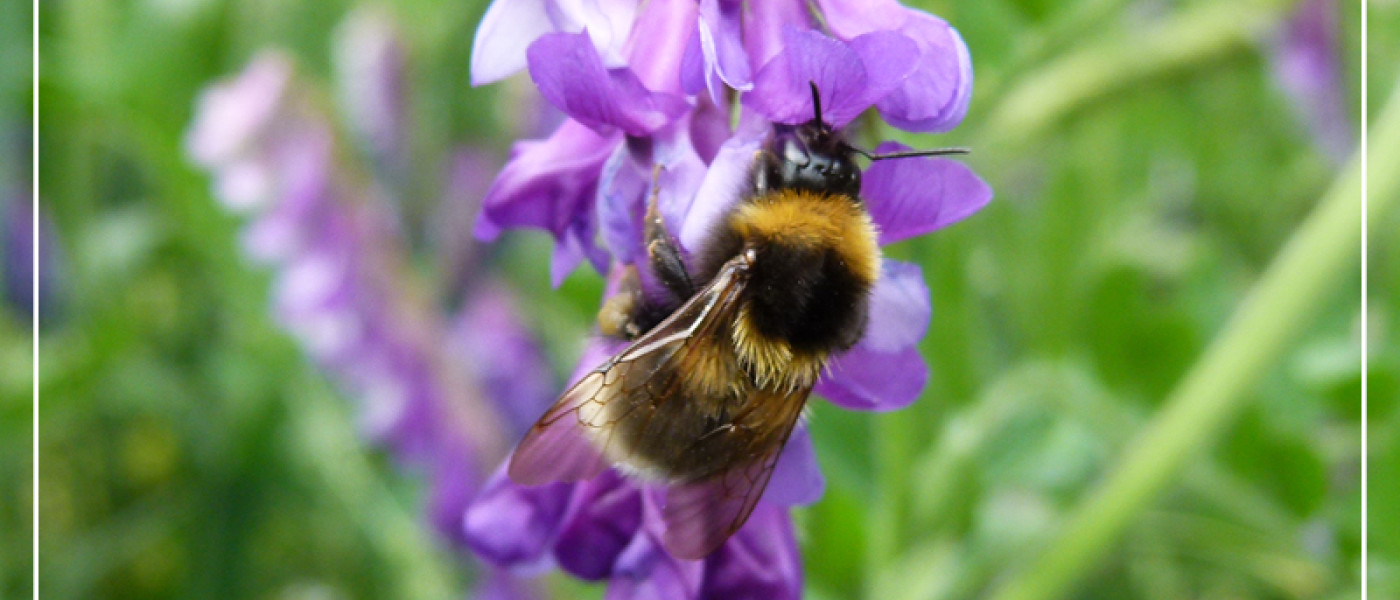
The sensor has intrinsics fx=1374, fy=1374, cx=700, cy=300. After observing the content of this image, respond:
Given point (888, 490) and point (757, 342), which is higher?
point (757, 342)

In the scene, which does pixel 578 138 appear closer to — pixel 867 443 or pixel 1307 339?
pixel 867 443

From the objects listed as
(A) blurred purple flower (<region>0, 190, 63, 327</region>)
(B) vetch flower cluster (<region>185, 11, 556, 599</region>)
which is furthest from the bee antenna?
(A) blurred purple flower (<region>0, 190, 63, 327</region>)

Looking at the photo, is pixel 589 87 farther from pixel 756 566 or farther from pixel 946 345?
pixel 946 345

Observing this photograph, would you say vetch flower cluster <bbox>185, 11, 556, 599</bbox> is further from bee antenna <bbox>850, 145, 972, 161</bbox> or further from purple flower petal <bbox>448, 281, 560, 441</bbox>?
bee antenna <bbox>850, 145, 972, 161</bbox>

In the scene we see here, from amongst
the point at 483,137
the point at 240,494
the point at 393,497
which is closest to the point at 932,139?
the point at 393,497

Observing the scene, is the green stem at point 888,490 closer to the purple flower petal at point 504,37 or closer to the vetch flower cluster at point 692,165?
the vetch flower cluster at point 692,165

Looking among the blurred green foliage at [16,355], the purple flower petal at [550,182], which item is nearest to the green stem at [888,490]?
the purple flower petal at [550,182]

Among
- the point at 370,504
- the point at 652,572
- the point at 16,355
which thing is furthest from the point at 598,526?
the point at 16,355
